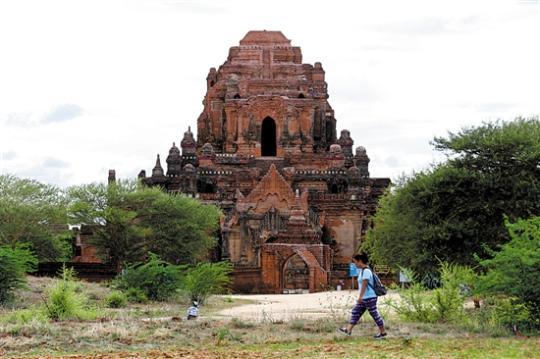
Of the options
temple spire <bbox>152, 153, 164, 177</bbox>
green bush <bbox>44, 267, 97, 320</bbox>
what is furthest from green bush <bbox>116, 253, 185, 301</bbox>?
temple spire <bbox>152, 153, 164, 177</bbox>

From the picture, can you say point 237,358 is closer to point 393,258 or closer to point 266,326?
point 266,326

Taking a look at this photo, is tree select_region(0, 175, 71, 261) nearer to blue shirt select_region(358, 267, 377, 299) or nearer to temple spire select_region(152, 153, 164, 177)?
temple spire select_region(152, 153, 164, 177)

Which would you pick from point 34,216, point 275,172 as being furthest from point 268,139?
point 34,216

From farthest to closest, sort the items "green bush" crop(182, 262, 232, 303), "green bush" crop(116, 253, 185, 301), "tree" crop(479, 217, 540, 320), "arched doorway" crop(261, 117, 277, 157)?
1. "arched doorway" crop(261, 117, 277, 157)
2. "green bush" crop(116, 253, 185, 301)
3. "green bush" crop(182, 262, 232, 303)
4. "tree" crop(479, 217, 540, 320)

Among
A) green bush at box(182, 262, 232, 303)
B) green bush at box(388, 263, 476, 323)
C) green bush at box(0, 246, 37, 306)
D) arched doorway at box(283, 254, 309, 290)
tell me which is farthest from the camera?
arched doorway at box(283, 254, 309, 290)

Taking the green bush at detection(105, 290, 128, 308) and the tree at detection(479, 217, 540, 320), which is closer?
the tree at detection(479, 217, 540, 320)

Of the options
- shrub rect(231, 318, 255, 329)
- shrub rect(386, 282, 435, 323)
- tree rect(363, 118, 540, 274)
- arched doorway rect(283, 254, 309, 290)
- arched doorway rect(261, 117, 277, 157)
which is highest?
arched doorway rect(261, 117, 277, 157)

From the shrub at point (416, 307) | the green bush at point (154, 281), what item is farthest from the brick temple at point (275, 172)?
the shrub at point (416, 307)

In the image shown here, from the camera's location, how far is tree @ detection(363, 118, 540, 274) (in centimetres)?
2550

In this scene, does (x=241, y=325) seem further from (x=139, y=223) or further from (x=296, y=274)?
(x=296, y=274)

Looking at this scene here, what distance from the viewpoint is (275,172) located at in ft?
157

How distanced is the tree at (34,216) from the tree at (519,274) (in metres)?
24.0

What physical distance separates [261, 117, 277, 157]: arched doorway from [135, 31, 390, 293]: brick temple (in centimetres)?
7

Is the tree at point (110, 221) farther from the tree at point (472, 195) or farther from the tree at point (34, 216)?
the tree at point (472, 195)
